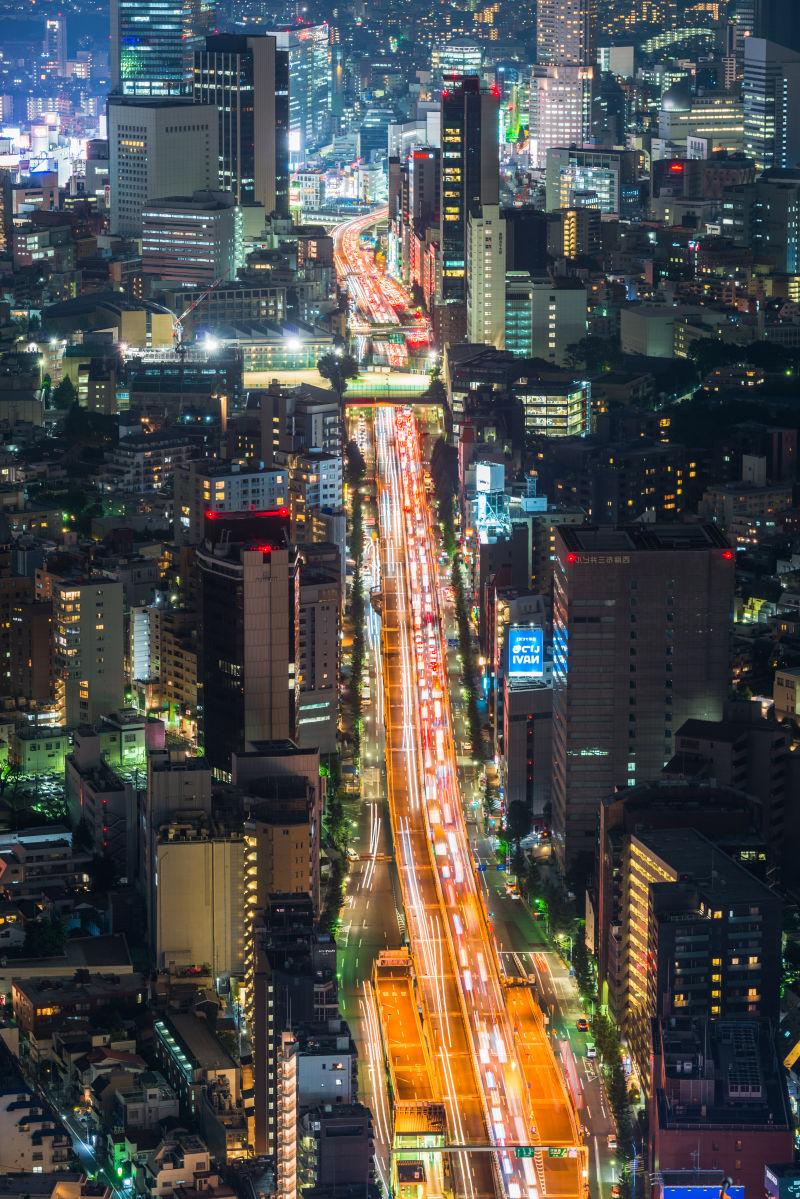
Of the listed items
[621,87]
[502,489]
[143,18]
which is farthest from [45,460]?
[621,87]

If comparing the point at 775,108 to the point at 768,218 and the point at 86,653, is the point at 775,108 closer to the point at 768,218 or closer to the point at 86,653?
the point at 768,218

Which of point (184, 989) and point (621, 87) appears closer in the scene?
point (184, 989)

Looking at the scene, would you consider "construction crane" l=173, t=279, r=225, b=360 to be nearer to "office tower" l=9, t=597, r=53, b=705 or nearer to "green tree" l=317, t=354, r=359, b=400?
"green tree" l=317, t=354, r=359, b=400

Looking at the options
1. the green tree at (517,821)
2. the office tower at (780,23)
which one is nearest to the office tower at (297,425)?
the green tree at (517,821)

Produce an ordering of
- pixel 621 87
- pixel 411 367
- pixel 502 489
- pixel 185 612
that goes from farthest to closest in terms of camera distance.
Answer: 1. pixel 621 87
2. pixel 411 367
3. pixel 502 489
4. pixel 185 612

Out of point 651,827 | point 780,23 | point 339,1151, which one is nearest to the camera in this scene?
point 339,1151

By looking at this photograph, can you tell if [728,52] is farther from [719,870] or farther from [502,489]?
[719,870]

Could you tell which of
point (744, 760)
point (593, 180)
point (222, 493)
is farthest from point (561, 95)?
point (744, 760)
